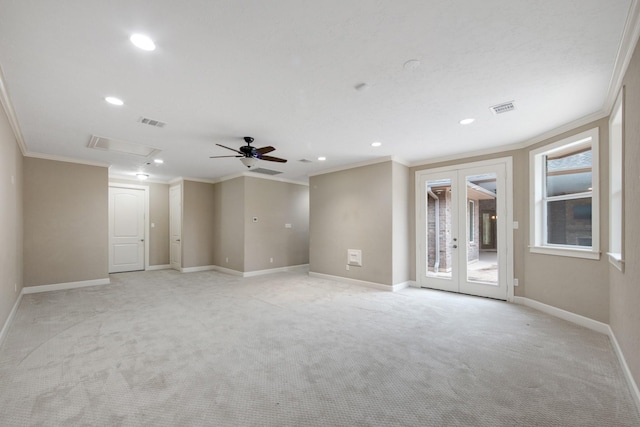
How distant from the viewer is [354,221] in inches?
240

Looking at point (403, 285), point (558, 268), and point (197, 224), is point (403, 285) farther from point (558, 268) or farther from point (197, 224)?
point (197, 224)

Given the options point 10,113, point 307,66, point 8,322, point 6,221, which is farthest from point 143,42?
point 8,322

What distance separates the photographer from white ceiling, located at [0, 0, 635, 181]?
1814 millimetres

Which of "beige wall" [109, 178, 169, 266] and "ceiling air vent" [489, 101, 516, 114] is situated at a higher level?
"ceiling air vent" [489, 101, 516, 114]

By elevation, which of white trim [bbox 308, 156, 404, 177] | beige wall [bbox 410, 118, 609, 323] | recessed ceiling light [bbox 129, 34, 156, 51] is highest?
recessed ceiling light [bbox 129, 34, 156, 51]

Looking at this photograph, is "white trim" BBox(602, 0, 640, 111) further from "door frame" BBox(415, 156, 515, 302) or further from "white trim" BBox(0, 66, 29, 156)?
"white trim" BBox(0, 66, 29, 156)

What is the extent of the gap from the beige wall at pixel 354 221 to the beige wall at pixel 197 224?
3.20m

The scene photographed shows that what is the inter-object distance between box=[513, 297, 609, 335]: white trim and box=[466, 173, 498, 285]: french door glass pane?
0.50 m

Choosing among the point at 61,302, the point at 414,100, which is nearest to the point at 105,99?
the point at 414,100

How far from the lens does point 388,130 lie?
4.03 meters

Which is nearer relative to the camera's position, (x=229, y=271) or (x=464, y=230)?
(x=464, y=230)

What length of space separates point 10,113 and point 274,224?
5.19 m

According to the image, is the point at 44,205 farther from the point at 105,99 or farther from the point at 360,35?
the point at 360,35

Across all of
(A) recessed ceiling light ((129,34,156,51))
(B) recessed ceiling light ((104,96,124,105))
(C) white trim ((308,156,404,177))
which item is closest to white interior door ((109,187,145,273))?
(C) white trim ((308,156,404,177))
